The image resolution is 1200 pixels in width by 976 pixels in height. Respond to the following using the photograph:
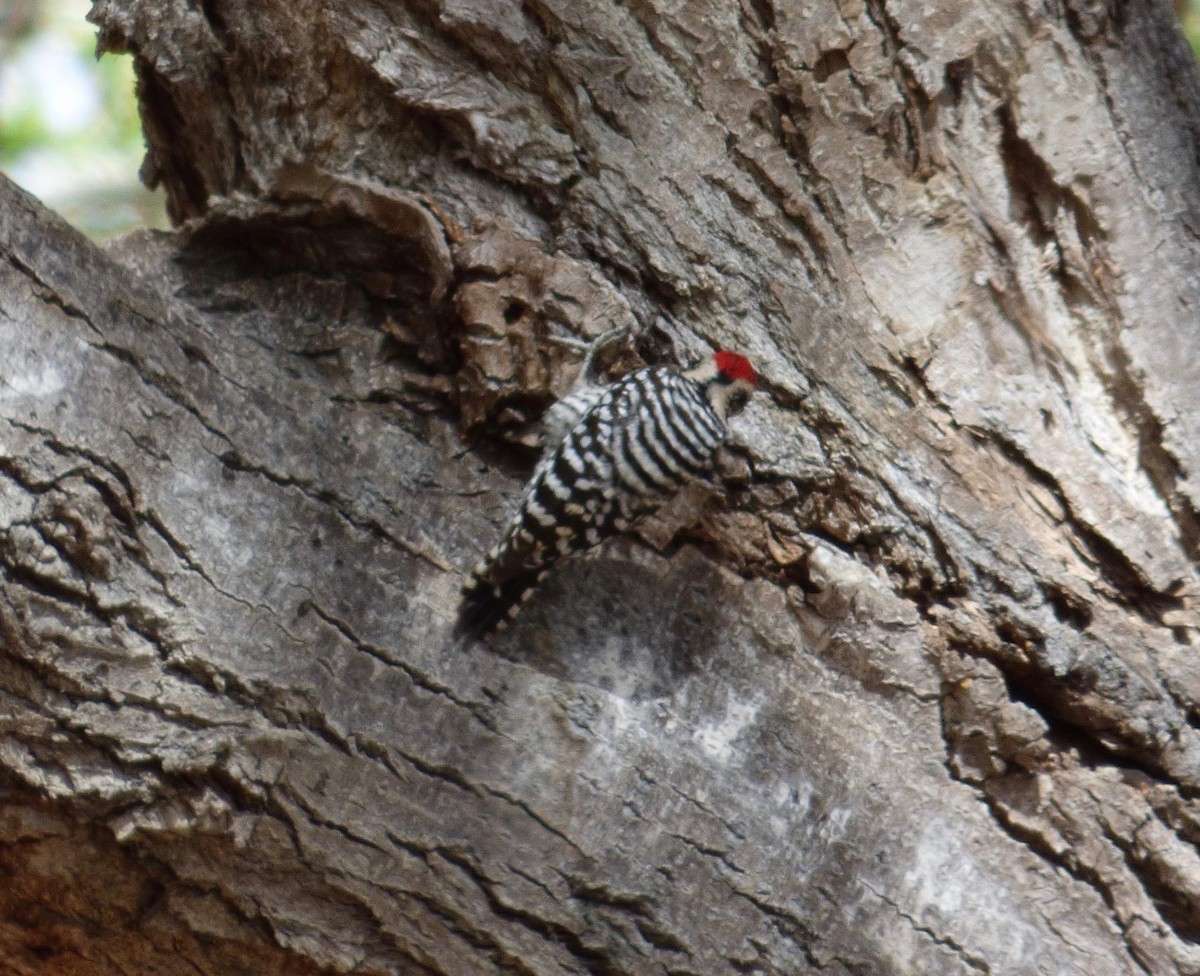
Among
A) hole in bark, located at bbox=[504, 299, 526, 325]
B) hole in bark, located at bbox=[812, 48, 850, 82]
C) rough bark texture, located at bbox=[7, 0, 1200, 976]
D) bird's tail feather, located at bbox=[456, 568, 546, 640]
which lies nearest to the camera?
rough bark texture, located at bbox=[7, 0, 1200, 976]

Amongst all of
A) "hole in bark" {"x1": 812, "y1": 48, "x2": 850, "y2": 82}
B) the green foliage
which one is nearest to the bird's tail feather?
"hole in bark" {"x1": 812, "y1": 48, "x2": 850, "y2": 82}

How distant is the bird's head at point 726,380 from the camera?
2150 mm

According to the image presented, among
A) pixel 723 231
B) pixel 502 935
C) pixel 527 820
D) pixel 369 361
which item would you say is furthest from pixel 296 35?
pixel 502 935

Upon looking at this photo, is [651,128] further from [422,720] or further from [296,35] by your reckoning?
[422,720]

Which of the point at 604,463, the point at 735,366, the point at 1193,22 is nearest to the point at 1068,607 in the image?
the point at 735,366

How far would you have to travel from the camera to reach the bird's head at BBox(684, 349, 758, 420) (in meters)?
2.15

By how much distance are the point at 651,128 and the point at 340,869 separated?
1536 mm

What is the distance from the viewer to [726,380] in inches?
87.7

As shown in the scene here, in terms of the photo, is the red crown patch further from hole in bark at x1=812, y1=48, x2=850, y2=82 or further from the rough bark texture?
hole in bark at x1=812, y1=48, x2=850, y2=82

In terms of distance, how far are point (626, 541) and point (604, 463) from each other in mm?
187

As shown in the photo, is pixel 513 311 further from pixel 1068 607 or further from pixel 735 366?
pixel 1068 607

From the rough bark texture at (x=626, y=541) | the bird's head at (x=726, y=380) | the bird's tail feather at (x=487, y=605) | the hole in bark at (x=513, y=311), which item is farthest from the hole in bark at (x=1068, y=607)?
the hole in bark at (x=513, y=311)

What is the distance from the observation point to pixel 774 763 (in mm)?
1897

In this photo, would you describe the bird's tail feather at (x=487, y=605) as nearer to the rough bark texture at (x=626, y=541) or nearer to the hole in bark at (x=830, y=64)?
the rough bark texture at (x=626, y=541)
